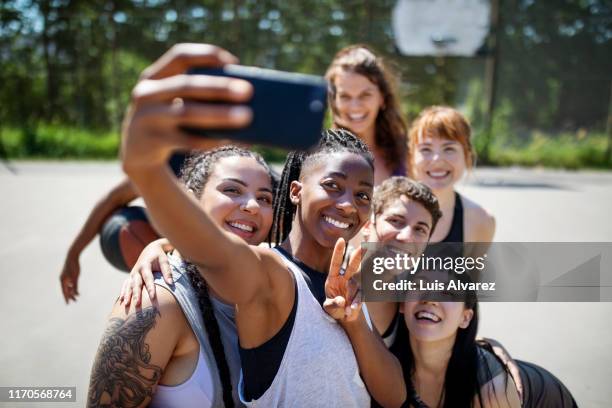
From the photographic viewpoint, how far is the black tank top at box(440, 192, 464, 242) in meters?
2.58

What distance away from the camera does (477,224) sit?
8.85 feet

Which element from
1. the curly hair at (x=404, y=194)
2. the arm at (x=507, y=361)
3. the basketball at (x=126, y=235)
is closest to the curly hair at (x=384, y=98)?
the curly hair at (x=404, y=194)

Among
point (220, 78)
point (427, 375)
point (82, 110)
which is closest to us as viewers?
point (220, 78)

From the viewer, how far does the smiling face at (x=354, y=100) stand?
9.87ft

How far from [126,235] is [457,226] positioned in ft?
5.36

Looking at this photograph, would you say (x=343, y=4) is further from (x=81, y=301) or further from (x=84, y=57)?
(x=81, y=301)

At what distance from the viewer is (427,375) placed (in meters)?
2.09

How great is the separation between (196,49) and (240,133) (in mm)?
197

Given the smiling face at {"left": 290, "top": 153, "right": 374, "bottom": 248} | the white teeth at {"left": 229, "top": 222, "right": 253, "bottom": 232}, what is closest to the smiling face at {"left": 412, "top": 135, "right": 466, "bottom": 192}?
the smiling face at {"left": 290, "top": 153, "right": 374, "bottom": 248}

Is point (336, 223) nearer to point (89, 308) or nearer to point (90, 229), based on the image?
point (90, 229)

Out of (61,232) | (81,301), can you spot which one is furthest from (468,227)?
(61,232)

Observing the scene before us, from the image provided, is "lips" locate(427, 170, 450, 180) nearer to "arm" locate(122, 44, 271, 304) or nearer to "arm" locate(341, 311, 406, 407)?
"arm" locate(341, 311, 406, 407)

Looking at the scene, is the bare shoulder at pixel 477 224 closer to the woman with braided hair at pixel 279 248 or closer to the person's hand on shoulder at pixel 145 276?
the woman with braided hair at pixel 279 248

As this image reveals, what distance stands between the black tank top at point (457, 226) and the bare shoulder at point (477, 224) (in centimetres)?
3
